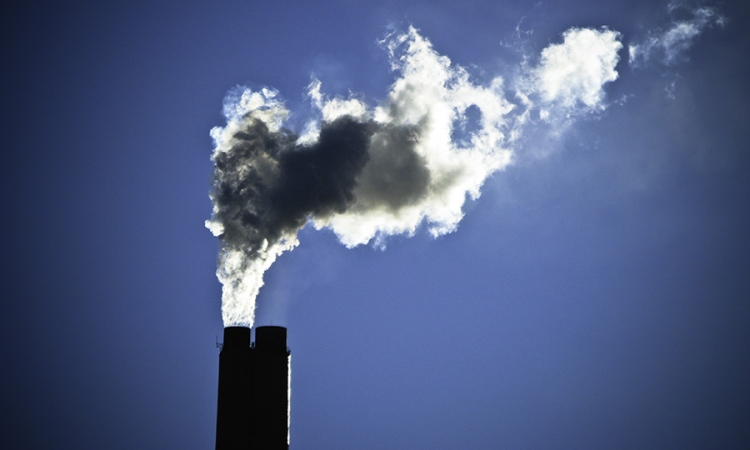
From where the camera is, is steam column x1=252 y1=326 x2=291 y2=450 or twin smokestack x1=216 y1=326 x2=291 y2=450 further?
steam column x1=252 y1=326 x2=291 y2=450

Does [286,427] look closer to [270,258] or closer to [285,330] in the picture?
[285,330]

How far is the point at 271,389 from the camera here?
1470 inches

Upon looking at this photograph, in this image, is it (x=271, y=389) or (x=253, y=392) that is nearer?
(x=253, y=392)

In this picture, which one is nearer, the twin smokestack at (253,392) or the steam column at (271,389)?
the twin smokestack at (253,392)

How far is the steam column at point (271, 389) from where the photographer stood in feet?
120

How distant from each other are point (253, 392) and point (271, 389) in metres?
0.90

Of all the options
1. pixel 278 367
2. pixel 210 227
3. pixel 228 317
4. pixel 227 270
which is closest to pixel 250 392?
pixel 278 367

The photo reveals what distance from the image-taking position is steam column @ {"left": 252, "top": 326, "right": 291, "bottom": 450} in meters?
36.6

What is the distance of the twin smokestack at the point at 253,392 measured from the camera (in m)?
36.3

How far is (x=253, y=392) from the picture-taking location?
37.1 meters

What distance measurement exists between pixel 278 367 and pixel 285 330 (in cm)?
233

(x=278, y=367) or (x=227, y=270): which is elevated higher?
(x=227, y=270)

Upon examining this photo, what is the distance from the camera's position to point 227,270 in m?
42.5

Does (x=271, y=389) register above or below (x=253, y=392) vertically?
above
